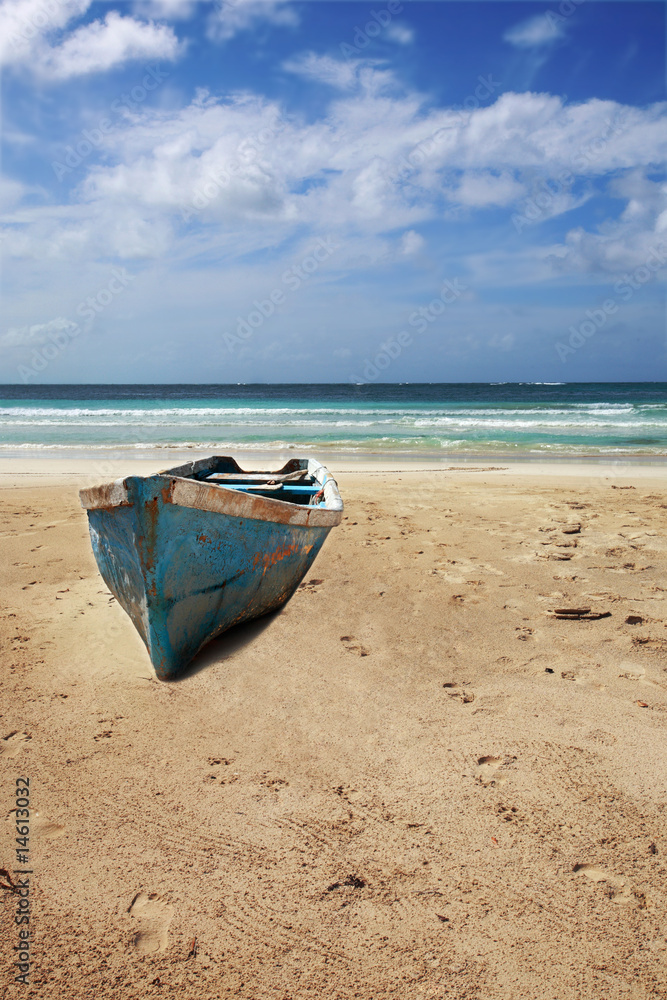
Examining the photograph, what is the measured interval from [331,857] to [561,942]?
0.75 metres

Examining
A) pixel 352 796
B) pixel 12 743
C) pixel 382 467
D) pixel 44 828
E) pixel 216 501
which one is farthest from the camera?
pixel 382 467

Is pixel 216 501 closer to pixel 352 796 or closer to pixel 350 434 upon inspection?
pixel 352 796

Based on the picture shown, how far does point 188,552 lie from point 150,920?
1562mm

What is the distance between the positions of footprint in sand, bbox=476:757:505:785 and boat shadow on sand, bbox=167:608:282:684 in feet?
5.20

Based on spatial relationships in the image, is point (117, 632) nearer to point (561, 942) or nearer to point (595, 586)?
point (561, 942)

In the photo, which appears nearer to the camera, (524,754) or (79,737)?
(524,754)

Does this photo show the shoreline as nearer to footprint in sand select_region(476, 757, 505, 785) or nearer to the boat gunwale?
the boat gunwale

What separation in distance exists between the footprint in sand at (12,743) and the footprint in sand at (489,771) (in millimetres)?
2032

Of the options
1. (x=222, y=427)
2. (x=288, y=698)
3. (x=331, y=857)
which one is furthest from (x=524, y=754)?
(x=222, y=427)

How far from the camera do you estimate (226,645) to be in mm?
3531

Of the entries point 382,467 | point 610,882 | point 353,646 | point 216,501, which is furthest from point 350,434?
point 610,882

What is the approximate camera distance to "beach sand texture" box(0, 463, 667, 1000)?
1.69 meters

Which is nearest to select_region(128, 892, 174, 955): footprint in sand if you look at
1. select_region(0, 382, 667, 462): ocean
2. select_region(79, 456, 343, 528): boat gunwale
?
select_region(79, 456, 343, 528): boat gunwale

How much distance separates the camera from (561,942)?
173cm
